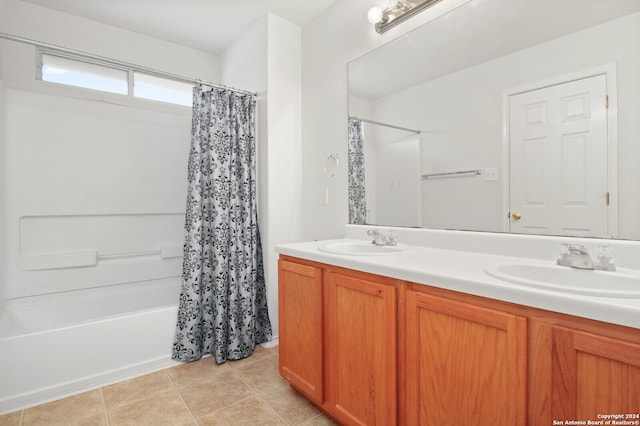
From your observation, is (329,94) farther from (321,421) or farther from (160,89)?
(321,421)

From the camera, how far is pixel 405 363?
1.16 meters

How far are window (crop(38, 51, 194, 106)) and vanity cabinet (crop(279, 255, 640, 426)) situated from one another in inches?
81.6

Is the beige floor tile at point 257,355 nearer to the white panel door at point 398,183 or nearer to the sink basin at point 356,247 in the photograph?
the sink basin at point 356,247

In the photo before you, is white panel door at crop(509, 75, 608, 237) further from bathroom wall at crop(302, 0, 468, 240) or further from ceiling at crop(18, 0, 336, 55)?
ceiling at crop(18, 0, 336, 55)

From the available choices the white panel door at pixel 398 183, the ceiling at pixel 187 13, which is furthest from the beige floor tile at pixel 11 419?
the ceiling at pixel 187 13

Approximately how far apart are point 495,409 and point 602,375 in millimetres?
300

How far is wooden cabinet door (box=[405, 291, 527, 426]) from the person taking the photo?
88cm

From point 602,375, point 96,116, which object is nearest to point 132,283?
point 96,116

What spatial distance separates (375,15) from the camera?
1.88 metres

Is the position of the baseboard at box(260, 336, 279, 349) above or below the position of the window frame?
below

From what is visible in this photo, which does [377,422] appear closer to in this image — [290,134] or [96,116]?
[290,134]

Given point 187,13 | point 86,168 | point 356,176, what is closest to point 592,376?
point 356,176

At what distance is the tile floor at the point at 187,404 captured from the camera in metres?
1.58

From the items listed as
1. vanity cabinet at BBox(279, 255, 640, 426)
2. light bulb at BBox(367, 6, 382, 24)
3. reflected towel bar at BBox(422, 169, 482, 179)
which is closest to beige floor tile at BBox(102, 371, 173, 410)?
vanity cabinet at BBox(279, 255, 640, 426)
